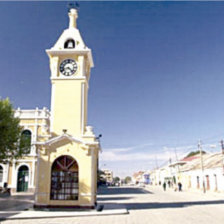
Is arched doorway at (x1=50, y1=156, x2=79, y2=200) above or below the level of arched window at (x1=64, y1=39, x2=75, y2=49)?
below

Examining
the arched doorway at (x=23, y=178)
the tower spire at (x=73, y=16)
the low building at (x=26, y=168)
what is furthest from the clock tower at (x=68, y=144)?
the arched doorway at (x=23, y=178)

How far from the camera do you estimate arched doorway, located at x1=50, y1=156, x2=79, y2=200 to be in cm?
1591

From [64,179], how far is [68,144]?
6.63ft

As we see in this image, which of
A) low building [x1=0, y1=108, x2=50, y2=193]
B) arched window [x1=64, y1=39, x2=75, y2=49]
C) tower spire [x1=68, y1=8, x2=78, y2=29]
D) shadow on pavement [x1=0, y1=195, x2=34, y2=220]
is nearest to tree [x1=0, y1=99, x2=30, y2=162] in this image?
shadow on pavement [x1=0, y1=195, x2=34, y2=220]

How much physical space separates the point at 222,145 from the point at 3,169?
26362 millimetres

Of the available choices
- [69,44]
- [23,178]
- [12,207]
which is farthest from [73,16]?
[23,178]

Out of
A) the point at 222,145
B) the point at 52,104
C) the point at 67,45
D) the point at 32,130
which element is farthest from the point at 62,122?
the point at 222,145

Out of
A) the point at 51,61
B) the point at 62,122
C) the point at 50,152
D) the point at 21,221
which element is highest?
the point at 51,61

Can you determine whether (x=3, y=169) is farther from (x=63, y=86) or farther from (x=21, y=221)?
(x=21, y=221)

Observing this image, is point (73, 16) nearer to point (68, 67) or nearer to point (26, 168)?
point (68, 67)

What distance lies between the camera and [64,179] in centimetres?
1614

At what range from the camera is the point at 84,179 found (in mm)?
15875

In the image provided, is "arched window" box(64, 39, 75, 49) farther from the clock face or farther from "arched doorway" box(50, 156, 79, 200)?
"arched doorway" box(50, 156, 79, 200)

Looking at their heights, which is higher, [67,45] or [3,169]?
[67,45]
